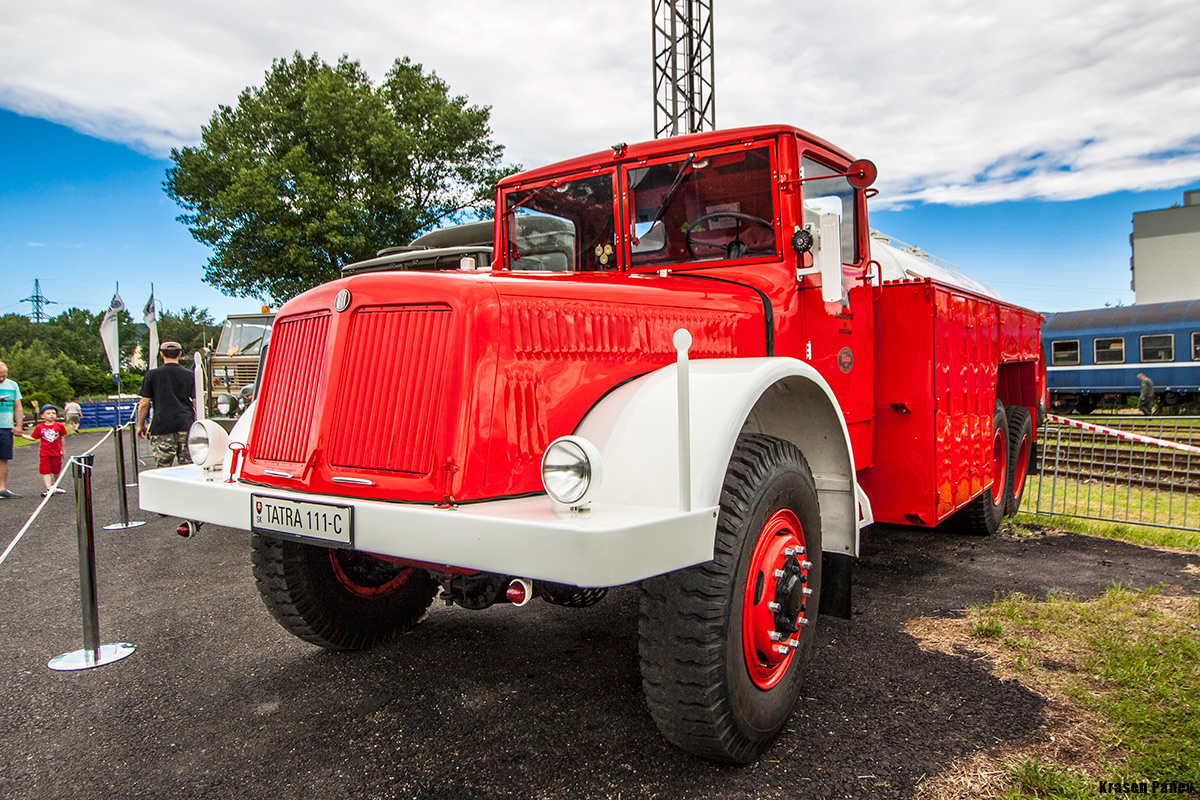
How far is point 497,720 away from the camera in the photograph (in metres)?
2.77

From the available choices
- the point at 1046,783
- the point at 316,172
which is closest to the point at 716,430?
the point at 1046,783

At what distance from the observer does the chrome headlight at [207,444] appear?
281 cm

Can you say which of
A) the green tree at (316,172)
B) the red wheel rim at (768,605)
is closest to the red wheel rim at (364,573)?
the red wheel rim at (768,605)

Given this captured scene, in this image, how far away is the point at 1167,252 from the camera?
35.5m

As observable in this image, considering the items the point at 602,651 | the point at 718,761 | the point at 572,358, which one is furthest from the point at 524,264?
the point at 718,761

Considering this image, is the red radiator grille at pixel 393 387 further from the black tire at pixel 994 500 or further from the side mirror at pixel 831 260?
the black tire at pixel 994 500

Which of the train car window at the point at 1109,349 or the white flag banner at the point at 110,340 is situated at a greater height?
the white flag banner at the point at 110,340

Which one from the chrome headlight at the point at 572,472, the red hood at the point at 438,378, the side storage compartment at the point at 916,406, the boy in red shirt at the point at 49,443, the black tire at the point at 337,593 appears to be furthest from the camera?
the boy in red shirt at the point at 49,443

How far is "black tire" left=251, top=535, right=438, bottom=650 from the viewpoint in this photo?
3098mm

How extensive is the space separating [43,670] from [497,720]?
2264 millimetres

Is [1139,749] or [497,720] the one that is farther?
[497,720]

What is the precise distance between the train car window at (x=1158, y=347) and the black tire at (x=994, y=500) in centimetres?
1622

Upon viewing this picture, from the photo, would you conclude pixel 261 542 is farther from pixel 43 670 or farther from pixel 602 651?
pixel 602 651

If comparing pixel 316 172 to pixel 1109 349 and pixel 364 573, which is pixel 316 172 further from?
pixel 1109 349
